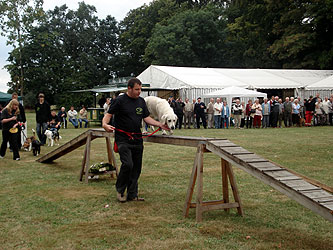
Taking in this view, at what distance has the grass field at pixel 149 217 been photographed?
15.1ft

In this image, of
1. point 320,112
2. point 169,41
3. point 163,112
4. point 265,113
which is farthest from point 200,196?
point 169,41

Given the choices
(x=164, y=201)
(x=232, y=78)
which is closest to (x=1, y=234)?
(x=164, y=201)

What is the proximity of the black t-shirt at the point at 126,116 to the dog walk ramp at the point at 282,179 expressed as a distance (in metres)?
1.60

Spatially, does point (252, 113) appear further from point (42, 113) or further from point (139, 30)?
point (139, 30)

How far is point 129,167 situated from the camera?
638 centimetres

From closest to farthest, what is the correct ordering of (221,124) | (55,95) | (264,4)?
(221,124) → (264,4) → (55,95)

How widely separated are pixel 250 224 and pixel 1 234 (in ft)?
11.5

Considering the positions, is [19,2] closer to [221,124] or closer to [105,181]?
[221,124]

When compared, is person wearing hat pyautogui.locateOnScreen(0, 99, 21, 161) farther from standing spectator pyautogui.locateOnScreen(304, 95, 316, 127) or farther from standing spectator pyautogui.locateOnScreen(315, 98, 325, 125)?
standing spectator pyautogui.locateOnScreen(315, 98, 325, 125)

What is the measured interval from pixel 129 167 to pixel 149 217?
109 centimetres

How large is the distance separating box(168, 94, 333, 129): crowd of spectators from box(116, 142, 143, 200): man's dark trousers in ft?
56.4

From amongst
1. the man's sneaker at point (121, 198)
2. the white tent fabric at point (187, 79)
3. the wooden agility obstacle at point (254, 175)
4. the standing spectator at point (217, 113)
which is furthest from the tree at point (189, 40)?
the wooden agility obstacle at point (254, 175)

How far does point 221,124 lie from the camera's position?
989 inches

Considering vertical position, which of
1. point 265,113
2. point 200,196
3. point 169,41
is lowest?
point 200,196
